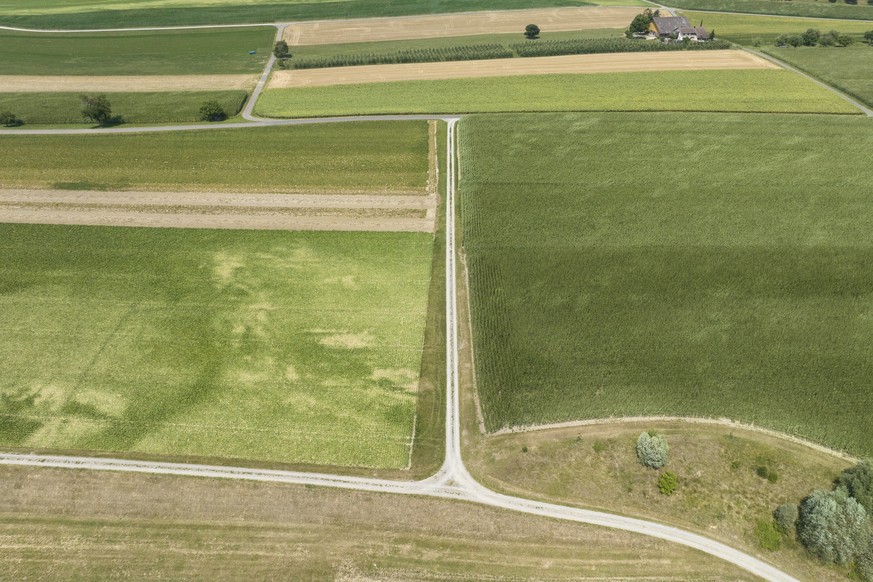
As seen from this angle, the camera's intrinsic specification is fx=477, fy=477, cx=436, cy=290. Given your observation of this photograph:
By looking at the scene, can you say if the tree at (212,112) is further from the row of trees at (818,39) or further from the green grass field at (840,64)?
the row of trees at (818,39)

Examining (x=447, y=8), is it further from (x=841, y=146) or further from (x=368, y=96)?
(x=841, y=146)

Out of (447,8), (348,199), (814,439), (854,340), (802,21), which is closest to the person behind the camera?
(814,439)

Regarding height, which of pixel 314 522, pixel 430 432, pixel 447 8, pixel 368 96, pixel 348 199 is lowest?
pixel 314 522

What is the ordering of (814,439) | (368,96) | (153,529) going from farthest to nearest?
1. (368,96)
2. (814,439)
3. (153,529)

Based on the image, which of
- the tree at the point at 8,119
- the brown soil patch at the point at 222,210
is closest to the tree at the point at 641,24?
the brown soil patch at the point at 222,210

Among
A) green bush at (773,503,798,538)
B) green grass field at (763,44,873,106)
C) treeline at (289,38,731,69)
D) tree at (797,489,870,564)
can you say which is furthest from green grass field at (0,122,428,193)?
green grass field at (763,44,873,106)

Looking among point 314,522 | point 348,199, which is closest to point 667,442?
point 314,522

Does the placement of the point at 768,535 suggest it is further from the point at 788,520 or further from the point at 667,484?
the point at 667,484
